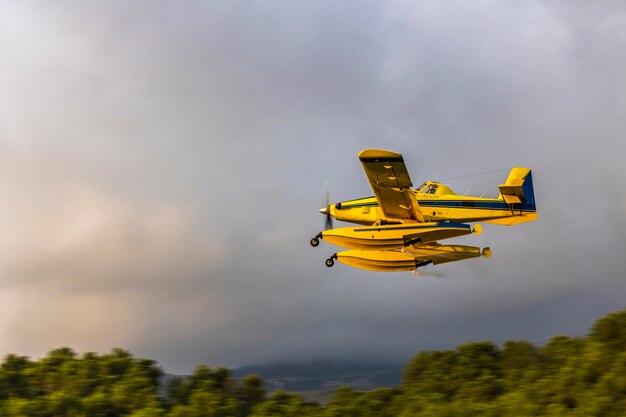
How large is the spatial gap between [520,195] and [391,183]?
7.81 m

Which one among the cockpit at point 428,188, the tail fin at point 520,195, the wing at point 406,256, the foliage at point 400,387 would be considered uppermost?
the cockpit at point 428,188

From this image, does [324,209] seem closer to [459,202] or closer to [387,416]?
[459,202]

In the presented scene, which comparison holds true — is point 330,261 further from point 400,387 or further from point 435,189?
point 400,387

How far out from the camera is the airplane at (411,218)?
42719mm

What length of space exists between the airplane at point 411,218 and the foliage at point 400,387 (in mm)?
8375

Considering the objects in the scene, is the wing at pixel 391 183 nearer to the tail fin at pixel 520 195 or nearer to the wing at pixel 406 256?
the wing at pixel 406 256

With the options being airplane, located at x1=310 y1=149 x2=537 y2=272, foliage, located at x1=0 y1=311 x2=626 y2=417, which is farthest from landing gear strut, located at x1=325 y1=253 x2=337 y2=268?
foliage, located at x1=0 y1=311 x2=626 y2=417

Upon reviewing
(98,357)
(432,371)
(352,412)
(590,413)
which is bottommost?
(590,413)

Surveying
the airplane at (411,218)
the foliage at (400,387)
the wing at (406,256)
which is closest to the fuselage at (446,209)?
the airplane at (411,218)

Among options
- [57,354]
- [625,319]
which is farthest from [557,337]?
[57,354]

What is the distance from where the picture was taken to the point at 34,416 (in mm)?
49125

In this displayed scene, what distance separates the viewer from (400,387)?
55.9m

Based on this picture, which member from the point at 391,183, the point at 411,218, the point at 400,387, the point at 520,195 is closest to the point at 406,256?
the point at 411,218

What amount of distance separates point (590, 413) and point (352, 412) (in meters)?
15.6
